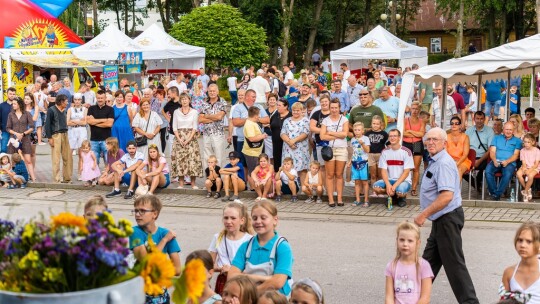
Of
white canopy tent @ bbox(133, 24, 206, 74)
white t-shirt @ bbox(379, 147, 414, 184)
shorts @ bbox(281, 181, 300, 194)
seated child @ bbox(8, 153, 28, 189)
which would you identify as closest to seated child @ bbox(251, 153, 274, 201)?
shorts @ bbox(281, 181, 300, 194)

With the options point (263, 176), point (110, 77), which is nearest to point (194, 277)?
point (263, 176)

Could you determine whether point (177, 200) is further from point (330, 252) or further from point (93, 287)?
point (93, 287)

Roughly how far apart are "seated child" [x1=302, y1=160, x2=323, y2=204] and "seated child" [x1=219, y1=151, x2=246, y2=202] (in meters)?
1.14

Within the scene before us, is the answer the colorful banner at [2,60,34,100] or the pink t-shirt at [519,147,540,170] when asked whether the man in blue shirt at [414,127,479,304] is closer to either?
the pink t-shirt at [519,147,540,170]

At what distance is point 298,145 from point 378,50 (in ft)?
54.2

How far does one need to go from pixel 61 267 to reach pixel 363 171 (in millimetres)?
11948

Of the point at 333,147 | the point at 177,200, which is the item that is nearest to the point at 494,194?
the point at 333,147

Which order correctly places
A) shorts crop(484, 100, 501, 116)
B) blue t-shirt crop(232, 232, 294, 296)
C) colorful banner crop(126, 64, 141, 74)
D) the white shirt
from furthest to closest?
colorful banner crop(126, 64, 141, 74) < shorts crop(484, 100, 501, 116) < the white shirt < blue t-shirt crop(232, 232, 294, 296)

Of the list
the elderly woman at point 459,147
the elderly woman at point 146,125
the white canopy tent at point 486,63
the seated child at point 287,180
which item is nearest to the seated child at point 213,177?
the seated child at point 287,180

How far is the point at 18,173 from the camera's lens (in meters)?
17.6

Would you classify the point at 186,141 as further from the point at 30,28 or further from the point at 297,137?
the point at 30,28

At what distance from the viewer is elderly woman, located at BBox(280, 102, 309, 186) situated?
15133 mm

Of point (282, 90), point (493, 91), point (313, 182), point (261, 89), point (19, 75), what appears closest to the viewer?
point (313, 182)

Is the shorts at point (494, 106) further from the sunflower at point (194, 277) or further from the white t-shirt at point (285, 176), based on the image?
the sunflower at point (194, 277)
